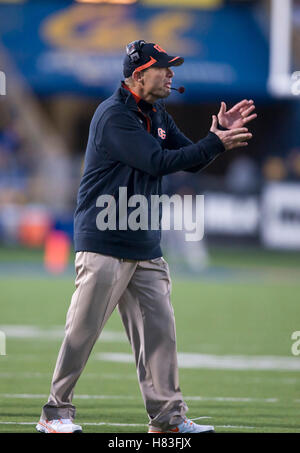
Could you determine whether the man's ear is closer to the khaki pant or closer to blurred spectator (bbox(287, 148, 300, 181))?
the khaki pant

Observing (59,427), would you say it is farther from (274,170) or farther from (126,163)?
(274,170)

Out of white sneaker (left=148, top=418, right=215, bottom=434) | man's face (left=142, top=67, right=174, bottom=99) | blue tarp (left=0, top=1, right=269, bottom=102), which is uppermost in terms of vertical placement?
blue tarp (left=0, top=1, right=269, bottom=102)

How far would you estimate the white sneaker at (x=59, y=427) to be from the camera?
5551 millimetres

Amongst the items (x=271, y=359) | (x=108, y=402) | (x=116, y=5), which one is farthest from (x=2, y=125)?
(x=108, y=402)

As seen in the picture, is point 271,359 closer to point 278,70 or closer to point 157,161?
point 157,161

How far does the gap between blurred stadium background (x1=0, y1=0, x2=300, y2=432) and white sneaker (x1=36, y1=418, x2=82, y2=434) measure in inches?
13.5

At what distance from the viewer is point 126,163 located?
18.1 feet

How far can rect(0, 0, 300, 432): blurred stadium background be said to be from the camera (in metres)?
7.61

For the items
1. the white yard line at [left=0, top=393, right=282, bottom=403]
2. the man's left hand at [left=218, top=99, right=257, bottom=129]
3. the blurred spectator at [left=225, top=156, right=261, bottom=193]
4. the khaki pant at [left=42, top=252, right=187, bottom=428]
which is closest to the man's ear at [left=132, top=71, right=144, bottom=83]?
the man's left hand at [left=218, top=99, right=257, bottom=129]

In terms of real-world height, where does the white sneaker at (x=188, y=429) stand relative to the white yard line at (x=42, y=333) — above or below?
below

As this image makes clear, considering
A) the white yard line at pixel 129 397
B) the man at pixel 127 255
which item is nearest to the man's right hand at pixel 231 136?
the man at pixel 127 255

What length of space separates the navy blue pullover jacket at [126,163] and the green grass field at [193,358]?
46.2 inches

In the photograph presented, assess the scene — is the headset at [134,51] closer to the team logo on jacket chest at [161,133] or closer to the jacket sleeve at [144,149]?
the jacket sleeve at [144,149]
